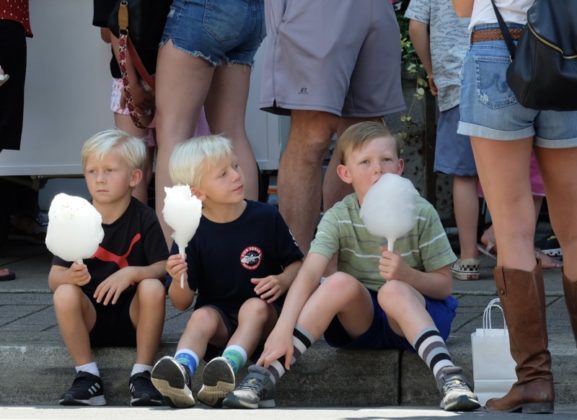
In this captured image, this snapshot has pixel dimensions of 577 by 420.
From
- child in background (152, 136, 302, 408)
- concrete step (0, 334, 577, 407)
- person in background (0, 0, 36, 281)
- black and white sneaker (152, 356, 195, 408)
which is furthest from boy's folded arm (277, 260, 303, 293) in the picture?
person in background (0, 0, 36, 281)

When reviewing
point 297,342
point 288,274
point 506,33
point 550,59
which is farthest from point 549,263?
point 550,59

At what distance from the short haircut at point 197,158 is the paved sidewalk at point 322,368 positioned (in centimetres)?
66

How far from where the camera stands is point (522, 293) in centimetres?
425

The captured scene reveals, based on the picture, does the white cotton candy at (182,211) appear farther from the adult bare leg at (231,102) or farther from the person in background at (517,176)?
the adult bare leg at (231,102)

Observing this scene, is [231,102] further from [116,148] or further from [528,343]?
[528,343]

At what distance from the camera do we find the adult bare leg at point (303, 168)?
558 cm

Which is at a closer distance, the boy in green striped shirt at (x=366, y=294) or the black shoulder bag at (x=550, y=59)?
the black shoulder bag at (x=550, y=59)

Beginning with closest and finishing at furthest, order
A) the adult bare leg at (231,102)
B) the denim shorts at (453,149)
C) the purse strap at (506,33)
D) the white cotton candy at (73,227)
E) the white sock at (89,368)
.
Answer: the purse strap at (506,33) < the white cotton candy at (73,227) < the white sock at (89,368) < the adult bare leg at (231,102) < the denim shorts at (453,149)

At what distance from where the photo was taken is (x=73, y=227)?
4.68 meters

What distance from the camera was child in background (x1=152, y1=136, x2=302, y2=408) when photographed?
4883 mm

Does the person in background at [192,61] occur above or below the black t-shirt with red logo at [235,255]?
above

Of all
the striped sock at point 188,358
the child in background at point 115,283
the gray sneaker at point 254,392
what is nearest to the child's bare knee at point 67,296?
the child in background at point 115,283

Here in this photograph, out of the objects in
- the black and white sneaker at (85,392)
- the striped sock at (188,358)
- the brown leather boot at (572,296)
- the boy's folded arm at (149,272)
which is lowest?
the black and white sneaker at (85,392)

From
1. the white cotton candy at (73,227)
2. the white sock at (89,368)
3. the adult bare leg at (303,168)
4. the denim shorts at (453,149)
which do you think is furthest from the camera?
the denim shorts at (453,149)
